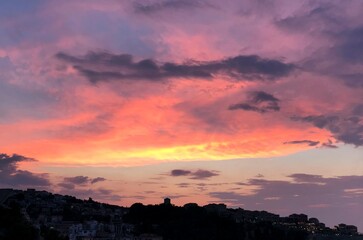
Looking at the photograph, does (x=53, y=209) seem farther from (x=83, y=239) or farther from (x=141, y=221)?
(x=83, y=239)

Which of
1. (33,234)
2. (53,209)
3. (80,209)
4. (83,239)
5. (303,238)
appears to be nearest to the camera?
(33,234)

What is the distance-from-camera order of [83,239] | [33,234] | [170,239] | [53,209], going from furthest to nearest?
[53,209] < [170,239] < [83,239] < [33,234]

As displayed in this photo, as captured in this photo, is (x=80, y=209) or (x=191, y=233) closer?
(x=191, y=233)

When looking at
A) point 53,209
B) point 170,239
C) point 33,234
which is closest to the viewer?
point 33,234

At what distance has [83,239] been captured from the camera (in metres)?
84.9

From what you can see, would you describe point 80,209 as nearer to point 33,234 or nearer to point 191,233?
point 191,233

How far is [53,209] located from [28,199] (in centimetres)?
1077

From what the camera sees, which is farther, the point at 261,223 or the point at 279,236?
the point at 261,223

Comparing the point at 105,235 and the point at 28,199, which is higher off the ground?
the point at 28,199

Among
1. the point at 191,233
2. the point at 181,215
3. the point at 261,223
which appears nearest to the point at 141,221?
the point at 181,215

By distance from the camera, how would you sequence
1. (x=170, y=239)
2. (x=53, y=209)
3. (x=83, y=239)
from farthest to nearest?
(x=53, y=209), (x=170, y=239), (x=83, y=239)

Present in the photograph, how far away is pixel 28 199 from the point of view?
392 feet

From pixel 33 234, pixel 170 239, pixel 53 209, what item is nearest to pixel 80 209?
pixel 53 209

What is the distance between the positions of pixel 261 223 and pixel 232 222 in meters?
19.7
